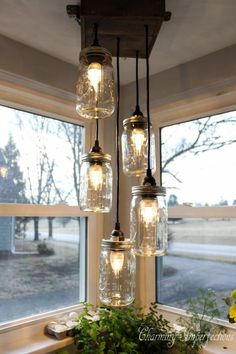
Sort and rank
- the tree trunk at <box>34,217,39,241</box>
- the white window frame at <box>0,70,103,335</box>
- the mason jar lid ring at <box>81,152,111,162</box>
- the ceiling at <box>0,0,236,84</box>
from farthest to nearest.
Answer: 1. the tree trunk at <box>34,217,39,241</box>
2. the white window frame at <box>0,70,103,335</box>
3. the ceiling at <box>0,0,236,84</box>
4. the mason jar lid ring at <box>81,152,111,162</box>

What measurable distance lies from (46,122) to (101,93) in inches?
34.9

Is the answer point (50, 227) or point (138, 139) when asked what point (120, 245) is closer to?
point (138, 139)

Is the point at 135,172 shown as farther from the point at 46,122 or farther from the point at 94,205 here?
the point at 46,122

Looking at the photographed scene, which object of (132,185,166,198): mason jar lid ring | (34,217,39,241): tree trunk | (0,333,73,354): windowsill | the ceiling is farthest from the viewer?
(34,217,39,241): tree trunk

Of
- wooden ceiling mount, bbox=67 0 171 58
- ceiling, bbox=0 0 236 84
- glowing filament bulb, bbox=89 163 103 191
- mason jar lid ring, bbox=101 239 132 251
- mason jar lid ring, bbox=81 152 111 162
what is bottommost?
mason jar lid ring, bbox=101 239 132 251

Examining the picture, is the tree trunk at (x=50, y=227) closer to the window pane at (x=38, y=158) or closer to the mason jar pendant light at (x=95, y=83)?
the window pane at (x=38, y=158)

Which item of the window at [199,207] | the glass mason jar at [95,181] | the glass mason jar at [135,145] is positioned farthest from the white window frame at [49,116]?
the glass mason jar at [135,145]

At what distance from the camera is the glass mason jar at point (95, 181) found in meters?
1.16

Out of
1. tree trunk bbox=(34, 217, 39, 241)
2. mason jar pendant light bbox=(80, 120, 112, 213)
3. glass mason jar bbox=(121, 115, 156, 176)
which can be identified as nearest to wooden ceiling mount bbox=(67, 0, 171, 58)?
glass mason jar bbox=(121, 115, 156, 176)

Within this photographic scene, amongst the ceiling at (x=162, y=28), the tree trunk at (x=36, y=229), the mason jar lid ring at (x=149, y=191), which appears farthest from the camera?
the tree trunk at (x=36, y=229)

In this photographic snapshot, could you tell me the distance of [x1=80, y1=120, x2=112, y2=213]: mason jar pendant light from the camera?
116cm

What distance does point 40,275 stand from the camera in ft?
5.74

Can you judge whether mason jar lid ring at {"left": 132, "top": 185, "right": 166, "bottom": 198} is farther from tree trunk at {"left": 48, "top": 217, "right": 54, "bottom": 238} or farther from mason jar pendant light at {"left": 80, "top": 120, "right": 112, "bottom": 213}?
tree trunk at {"left": 48, "top": 217, "right": 54, "bottom": 238}

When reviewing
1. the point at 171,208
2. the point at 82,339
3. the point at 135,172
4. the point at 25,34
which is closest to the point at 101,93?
the point at 135,172
